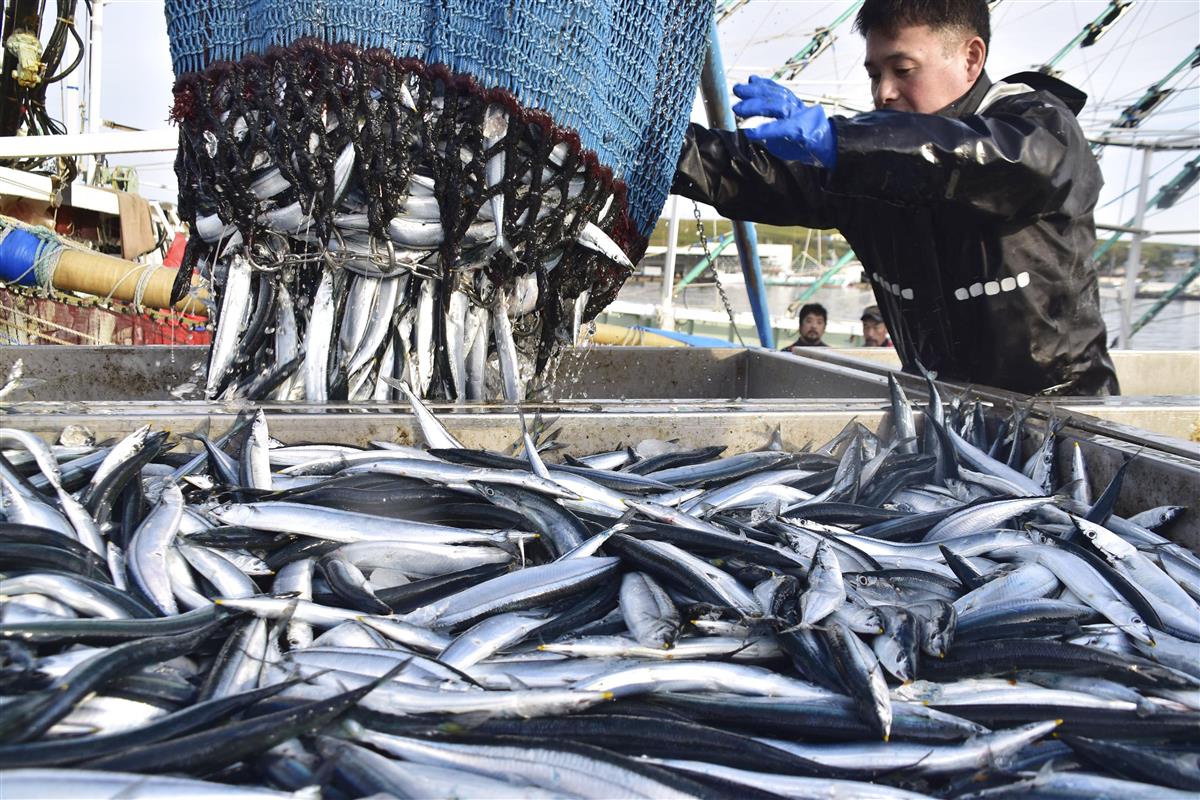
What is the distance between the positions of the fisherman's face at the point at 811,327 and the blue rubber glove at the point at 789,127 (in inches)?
217

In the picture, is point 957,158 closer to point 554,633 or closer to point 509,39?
point 509,39

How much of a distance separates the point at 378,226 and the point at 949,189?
7.50ft

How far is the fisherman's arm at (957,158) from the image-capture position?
3113mm

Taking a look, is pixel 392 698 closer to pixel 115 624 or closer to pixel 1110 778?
pixel 115 624

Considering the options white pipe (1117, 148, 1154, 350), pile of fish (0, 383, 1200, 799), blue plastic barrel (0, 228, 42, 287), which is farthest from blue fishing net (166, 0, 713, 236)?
white pipe (1117, 148, 1154, 350)

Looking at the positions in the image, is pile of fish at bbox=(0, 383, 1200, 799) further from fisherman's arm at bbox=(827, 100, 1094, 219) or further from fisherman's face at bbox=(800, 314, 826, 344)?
fisherman's face at bbox=(800, 314, 826, 344)

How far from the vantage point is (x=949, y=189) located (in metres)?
3.19

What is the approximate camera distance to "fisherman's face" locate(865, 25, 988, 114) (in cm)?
367

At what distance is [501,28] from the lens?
9.02ft

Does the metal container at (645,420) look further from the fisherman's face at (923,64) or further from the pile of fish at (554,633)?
the fisherman's face at (923,64)

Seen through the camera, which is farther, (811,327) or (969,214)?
(811,327)

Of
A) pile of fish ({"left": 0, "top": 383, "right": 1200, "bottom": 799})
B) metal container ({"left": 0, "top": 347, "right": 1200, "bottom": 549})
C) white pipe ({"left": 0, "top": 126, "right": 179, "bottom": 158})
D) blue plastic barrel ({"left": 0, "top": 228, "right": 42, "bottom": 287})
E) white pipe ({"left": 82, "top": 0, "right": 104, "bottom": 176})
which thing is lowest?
pile of fish ({"left": 0, "top": 383, "right": 1200, "bottom": 799})

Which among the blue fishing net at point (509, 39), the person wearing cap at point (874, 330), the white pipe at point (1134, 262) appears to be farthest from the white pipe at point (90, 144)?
the white pipe at point (1134, 262)

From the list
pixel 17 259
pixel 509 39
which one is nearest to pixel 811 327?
pixel 509 39
